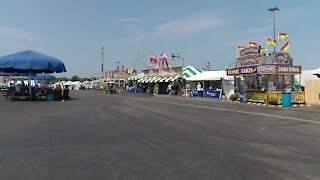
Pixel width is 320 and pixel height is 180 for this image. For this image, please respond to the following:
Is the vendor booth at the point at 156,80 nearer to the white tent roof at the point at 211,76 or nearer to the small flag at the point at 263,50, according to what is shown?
the white tent roof at the point at 211,76

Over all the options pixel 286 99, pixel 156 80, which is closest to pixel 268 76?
pixel 286 99

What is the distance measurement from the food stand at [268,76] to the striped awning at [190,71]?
54.1 ft

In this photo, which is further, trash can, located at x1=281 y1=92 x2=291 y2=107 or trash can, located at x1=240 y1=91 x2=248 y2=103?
trash can, located at x1=240 y1=91 x2=248 y2=103

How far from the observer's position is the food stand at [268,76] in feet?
99.7

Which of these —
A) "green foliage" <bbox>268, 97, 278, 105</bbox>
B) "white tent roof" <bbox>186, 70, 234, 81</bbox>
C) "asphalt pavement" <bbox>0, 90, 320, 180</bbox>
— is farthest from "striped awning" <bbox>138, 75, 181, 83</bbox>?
"asphalt pavement" <bbox>0, 90, 320, 180</bbox>

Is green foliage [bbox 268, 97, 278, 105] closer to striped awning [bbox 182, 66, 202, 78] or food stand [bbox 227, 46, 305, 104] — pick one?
food stand [bbox 227, 46, 305, 104]

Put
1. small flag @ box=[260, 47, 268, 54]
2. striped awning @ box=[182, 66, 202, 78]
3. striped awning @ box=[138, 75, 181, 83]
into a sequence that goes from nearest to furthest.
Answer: small flag @ box=[260, 47, 268, 54], striped awning @ box=[182, 66, 202, 78], striped awning @ box=[138, 75, 181, 83]

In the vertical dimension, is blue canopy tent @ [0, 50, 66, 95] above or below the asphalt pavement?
above

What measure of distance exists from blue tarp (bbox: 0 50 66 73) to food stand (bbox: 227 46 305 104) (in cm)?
1622

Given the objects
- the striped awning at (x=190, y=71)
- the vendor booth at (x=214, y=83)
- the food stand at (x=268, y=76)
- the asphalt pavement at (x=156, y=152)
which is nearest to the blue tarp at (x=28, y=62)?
the asphalt pavement at (x=156, y=152)

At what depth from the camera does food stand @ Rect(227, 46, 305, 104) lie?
30.4 m

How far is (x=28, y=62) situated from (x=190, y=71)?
2738 cm

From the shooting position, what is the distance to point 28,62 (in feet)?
93.1

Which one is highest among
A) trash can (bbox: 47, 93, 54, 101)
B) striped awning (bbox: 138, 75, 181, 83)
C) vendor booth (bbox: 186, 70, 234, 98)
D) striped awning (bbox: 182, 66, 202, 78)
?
striped awning (bbox: 182, 66, 202, 78)
